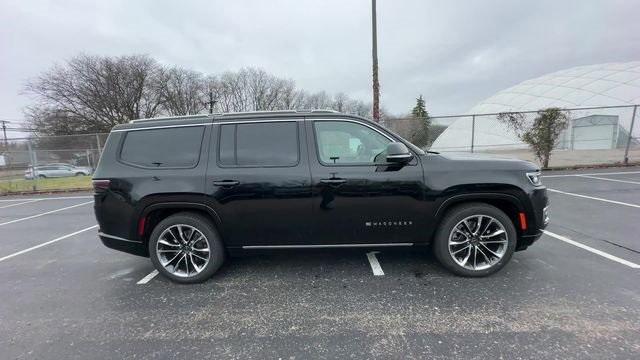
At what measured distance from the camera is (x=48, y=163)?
1561 cm

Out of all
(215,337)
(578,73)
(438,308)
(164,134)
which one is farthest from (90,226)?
(578,73)

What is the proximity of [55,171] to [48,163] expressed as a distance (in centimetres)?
58

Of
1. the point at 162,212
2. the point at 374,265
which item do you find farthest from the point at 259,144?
the point at 374,265

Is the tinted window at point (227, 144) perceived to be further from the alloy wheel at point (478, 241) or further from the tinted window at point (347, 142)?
the alloy wheel at point (478, 241)

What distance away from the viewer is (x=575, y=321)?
111 inches

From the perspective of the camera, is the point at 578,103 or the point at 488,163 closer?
the point at 488,163

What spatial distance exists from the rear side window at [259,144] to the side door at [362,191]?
0.25 meters

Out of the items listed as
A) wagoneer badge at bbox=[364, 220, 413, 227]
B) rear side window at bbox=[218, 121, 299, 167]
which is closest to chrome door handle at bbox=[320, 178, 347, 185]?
rear side window at bbox=[218, 121, 299, 167]

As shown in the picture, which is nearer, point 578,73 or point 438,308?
point 438,308

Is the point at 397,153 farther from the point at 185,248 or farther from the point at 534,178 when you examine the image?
the point at 185,248

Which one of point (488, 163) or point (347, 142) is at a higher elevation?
point (347, 142)

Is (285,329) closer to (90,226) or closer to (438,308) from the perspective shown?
(438,308)

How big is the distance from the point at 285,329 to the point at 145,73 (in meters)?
44.8

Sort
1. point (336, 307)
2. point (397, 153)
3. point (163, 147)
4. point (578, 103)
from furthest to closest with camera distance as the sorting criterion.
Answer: point (578, 103), point (163, 147), point (397, 153), point (336, 307)
